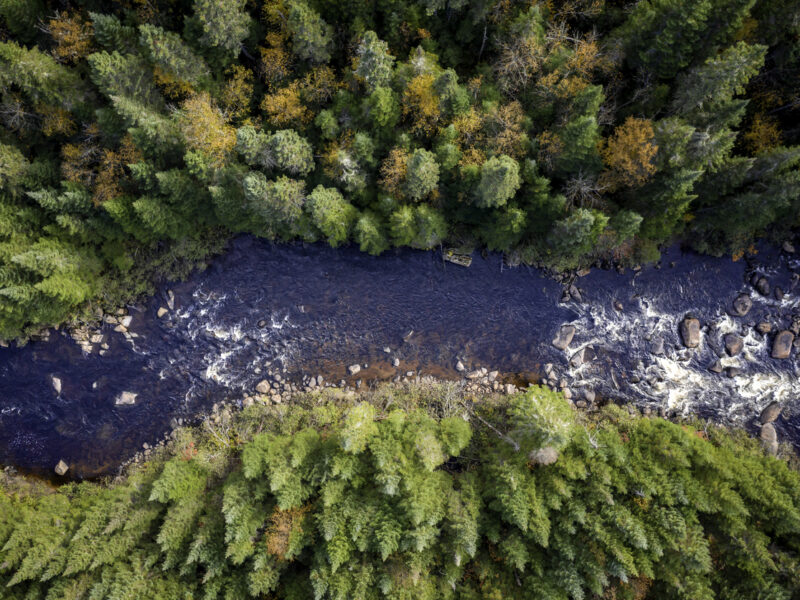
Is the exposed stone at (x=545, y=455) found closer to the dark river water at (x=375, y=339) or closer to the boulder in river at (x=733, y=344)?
the dark river water at (x=375, y=339)

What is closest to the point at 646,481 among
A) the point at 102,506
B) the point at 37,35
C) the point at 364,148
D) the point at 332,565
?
the point at 332,565

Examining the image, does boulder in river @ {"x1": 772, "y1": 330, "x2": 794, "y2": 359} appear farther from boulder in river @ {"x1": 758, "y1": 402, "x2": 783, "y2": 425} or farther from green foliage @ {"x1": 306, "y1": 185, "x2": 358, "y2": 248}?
green foliage @ {"x1": 306, "y1": 185, "x2": 358, "y2": 248}

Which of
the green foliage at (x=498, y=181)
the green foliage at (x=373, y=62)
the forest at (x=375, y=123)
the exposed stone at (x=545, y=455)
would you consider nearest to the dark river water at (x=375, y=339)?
the forest at (x=375, y=123)

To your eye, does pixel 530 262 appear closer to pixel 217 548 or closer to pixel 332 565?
pixel 332 565

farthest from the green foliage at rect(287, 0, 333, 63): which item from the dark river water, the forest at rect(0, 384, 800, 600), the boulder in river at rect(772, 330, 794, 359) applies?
the boulder in river at rect(772, 330, 794, 359)

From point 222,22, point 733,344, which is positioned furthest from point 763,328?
point 222,22

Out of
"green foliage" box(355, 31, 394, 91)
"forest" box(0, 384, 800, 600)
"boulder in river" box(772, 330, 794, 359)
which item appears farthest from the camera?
"boulder in river" box(772, 330, 794, 359)

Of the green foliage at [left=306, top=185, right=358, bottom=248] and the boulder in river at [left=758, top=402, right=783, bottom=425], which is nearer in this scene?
the green foliage at [left=306, top=185, right=358, bottom=248]
